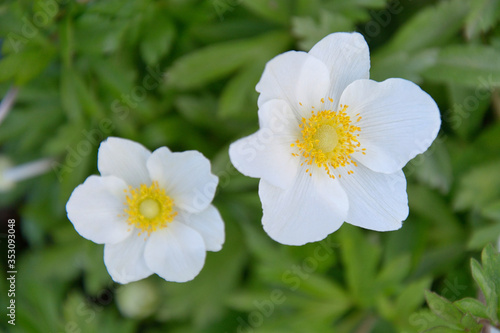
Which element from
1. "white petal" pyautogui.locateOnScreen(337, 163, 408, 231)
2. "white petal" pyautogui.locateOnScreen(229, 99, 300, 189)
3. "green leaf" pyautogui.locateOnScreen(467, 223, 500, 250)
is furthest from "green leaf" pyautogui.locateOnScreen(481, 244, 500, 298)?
"green leaf" pyautogui.locateOnScreen(467, 223, 500, 250)

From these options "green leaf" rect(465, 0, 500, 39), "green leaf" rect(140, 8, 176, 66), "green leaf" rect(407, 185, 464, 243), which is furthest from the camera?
"green leaf" rect(407, 185, 464, 243)

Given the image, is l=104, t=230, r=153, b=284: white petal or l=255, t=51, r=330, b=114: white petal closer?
l=255, t=51, r=330, b=114: white petal

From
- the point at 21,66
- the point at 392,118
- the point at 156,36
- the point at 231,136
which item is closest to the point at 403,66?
the point at 392,118

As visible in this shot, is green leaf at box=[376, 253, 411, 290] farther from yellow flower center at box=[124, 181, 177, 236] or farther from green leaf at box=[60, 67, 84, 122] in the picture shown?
green leaf at box=[60, 67, 84, 122]

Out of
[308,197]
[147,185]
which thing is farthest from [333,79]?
[147,185]

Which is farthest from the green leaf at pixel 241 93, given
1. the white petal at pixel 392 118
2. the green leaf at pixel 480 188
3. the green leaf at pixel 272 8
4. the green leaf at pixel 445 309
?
the green leaf at pixel 445 309

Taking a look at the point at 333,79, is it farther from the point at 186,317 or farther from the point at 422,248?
the point at 186,317
